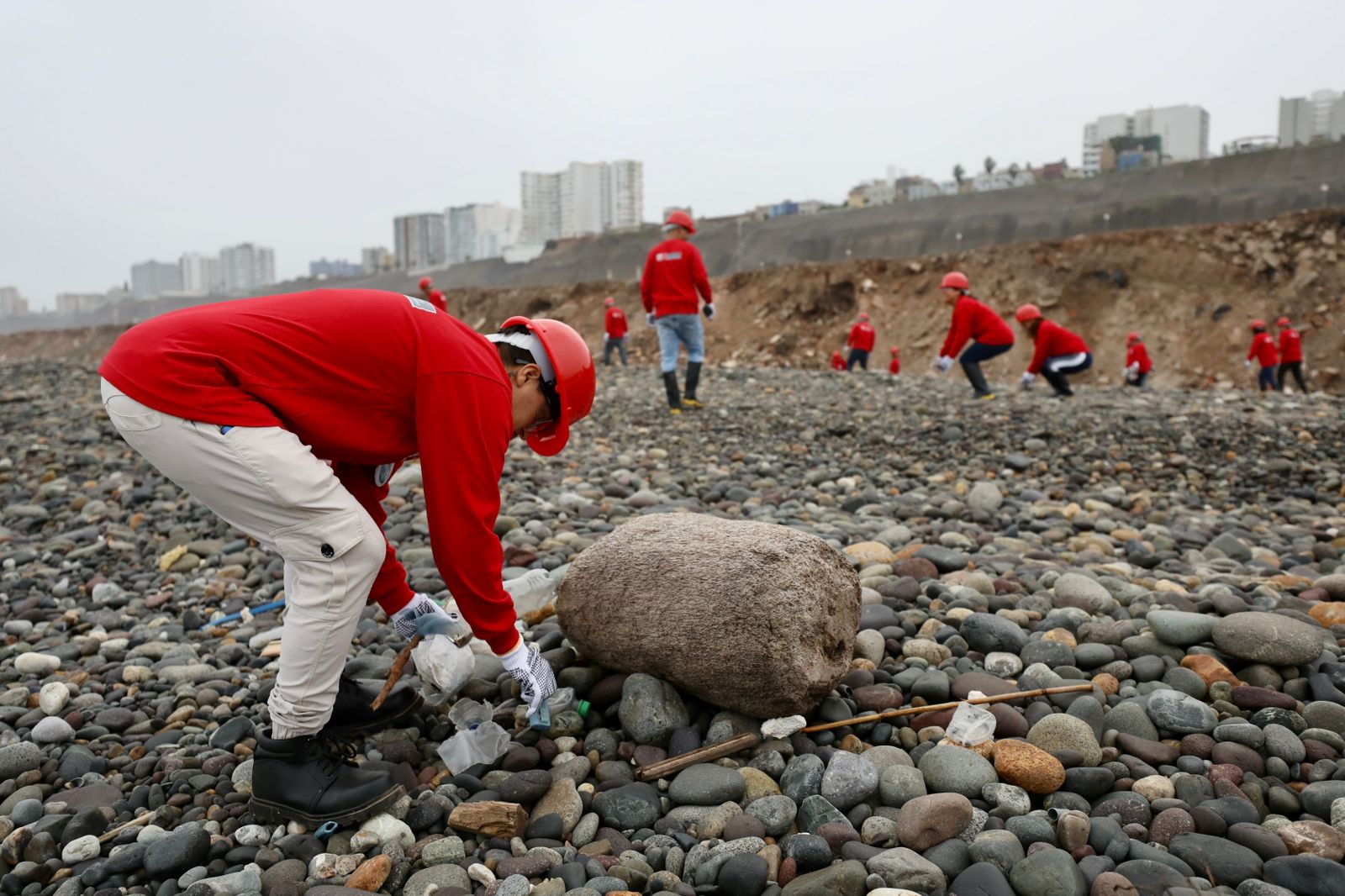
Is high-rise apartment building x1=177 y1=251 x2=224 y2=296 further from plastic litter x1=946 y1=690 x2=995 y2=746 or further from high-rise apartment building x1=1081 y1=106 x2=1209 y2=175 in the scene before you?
plastic litter x1=946 y1=690 x2=995 y2=746

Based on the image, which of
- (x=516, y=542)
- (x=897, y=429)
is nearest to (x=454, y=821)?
(x=516, y=542)

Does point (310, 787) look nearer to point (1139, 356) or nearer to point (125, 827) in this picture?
point (125, 827)

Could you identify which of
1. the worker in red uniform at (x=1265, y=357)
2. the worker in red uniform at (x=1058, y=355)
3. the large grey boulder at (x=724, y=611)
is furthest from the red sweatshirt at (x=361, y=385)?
the worker in red uniform at (x=1265, y=357)

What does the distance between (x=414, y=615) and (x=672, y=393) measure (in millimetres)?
6904

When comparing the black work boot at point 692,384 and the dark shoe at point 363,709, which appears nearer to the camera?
the dark shoe at point 363,709

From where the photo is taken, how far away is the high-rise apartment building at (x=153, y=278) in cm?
12550

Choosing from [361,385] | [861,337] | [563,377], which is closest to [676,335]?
[563,377]

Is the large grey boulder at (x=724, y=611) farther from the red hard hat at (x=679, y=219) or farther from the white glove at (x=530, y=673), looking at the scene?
the red hard hat at (x=679, y=219)

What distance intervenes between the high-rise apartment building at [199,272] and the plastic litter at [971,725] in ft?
448

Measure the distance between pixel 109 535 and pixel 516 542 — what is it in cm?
312

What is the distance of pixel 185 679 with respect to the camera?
11.8ft

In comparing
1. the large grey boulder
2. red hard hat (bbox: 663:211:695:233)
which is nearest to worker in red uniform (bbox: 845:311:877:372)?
red hard hat (bbox: 663:211:695:233)

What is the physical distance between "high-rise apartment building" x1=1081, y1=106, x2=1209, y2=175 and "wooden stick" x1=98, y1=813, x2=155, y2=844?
2748 inches

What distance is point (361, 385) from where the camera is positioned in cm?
250
